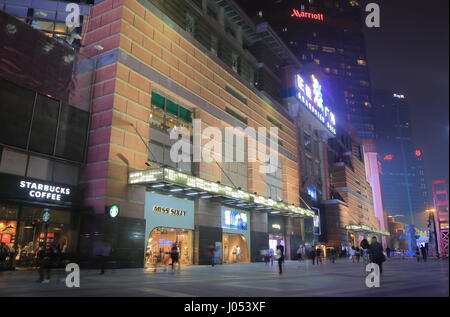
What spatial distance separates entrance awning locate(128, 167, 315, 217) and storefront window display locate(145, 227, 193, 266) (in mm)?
3320

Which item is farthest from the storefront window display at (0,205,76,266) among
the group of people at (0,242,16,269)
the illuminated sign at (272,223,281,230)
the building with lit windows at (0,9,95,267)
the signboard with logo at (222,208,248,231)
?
the illuminated sign at (272,223,281,230)

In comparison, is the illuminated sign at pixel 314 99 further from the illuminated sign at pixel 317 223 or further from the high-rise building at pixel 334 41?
the high-rise building at pixel 334 41

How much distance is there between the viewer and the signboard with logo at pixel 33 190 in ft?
66.3

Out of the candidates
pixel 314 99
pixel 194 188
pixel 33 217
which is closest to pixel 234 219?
pixel 194 188

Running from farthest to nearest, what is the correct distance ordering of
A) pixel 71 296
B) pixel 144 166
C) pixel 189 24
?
pixel 189 24
pixel 144 166
pixel 71 296

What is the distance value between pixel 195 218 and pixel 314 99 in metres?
40.4

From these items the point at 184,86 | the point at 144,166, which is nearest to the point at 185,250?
the point at 144,166

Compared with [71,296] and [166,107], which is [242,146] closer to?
[166,107]

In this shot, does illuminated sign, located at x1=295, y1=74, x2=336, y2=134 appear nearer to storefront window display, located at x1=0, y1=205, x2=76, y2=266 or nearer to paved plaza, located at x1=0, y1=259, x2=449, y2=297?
storefront window display, located at x1=0, y1=205, x2=76, y2=266

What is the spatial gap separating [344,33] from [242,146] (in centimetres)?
14609

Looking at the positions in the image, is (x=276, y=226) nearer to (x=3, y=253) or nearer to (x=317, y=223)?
(x=317, y=223)

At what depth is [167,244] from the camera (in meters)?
30.0

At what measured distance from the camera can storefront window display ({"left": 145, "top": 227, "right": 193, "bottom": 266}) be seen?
2853cm

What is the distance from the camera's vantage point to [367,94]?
16750 centimetres
